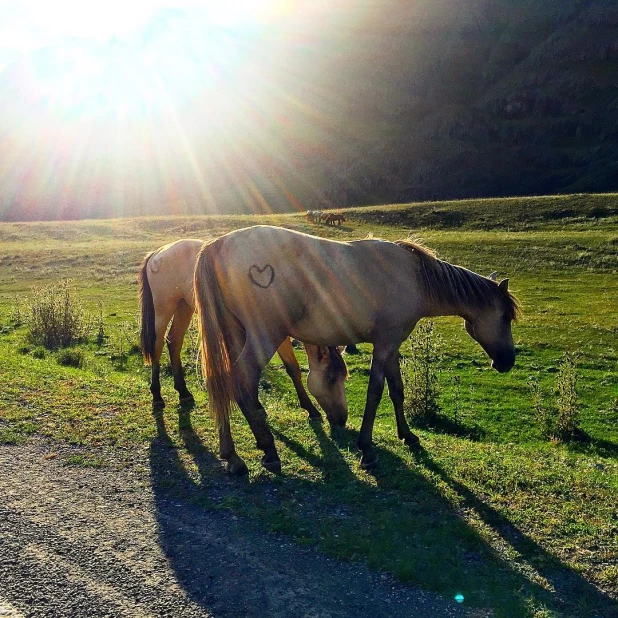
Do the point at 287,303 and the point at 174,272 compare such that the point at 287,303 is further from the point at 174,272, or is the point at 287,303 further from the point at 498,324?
the point at 174,272

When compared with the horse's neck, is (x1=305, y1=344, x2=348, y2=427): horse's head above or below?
below

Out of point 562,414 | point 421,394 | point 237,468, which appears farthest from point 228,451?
point 562,414

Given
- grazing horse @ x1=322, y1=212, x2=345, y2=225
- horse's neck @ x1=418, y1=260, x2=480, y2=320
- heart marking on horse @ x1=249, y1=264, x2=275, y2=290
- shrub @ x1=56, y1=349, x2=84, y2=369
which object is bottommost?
shrub @ x1=56, y1=349, x2=84, y2=369

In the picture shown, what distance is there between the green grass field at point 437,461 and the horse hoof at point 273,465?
5.7 inches

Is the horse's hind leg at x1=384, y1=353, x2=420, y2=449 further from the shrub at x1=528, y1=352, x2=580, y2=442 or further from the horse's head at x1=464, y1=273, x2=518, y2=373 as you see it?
the shrub at x1=528, y1=352, x2=580, y2=442

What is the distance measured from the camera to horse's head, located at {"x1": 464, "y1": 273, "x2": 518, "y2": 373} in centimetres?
750

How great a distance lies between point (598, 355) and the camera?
1638 centimetres

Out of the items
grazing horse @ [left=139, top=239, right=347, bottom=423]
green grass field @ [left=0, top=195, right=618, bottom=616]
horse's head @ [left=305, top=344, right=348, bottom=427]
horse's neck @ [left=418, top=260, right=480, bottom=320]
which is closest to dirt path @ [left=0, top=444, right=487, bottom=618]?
green grass field @ [left=0, top=195, right=618, bottom=616]

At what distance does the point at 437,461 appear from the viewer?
699 centimetres

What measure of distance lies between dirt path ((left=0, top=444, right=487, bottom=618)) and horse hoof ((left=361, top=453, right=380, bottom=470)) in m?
1.89

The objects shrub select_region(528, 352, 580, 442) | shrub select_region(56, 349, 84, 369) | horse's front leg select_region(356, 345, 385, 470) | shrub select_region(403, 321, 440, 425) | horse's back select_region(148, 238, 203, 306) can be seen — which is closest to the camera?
horse's front leg select_region(356, 345, 385, 470)

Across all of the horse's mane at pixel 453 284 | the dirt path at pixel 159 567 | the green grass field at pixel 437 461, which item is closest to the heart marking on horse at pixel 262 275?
the horse's mane at pixel 453 284

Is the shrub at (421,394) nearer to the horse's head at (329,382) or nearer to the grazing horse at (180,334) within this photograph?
the grazing horse at (180,334)

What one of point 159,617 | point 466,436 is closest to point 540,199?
point 466,436
